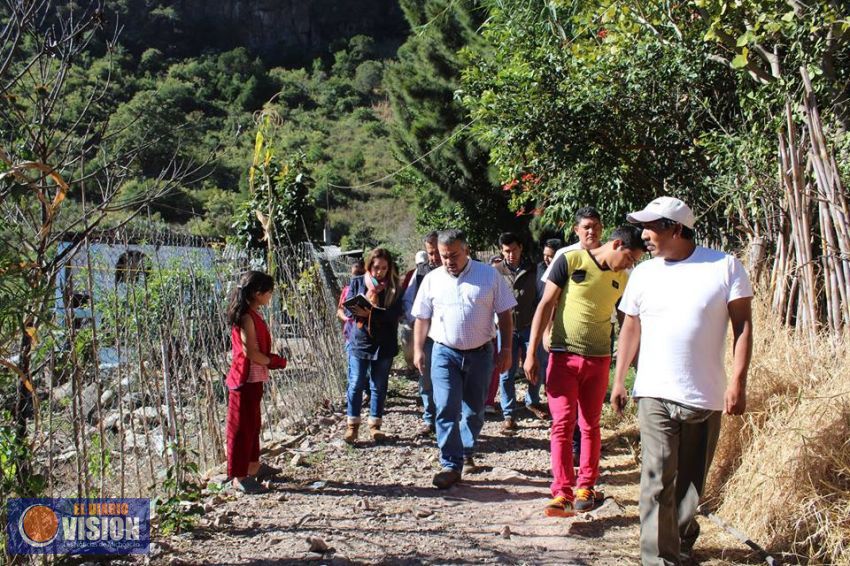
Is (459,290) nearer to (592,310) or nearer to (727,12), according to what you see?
(592,310)

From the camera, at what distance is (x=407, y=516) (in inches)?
184

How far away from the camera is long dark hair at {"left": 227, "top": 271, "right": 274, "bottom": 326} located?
4953mm

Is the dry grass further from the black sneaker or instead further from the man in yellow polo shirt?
the black sneaker

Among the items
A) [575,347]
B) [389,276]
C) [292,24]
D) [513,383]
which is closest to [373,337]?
[389,276]

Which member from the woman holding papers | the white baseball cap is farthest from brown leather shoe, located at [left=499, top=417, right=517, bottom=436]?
the white baseball cap

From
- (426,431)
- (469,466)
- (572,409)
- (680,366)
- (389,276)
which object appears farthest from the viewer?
(426,431)

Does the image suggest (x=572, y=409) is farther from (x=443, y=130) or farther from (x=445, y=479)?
(x=443, y=130)

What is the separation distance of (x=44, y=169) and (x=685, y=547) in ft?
11.0

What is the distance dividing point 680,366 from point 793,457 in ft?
2.83

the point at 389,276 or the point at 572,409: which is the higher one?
the point at 389,276

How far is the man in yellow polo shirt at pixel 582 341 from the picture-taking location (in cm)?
465

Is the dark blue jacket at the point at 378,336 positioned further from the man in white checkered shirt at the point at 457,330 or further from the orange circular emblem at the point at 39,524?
the orange circular emblem at the point at 39,524

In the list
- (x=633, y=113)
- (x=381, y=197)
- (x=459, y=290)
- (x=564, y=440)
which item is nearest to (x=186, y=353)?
(x=459, y=290)

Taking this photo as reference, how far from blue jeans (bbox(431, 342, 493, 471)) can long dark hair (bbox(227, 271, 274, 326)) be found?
1.29m
